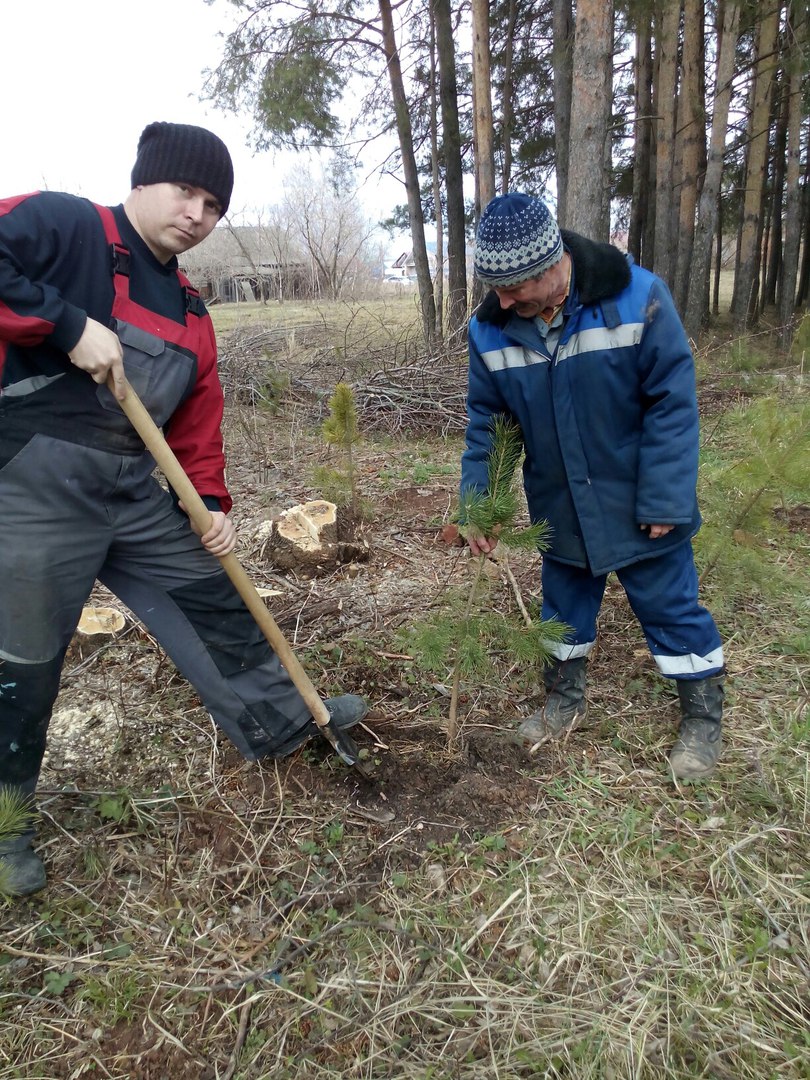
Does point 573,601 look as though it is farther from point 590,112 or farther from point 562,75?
point 562,75

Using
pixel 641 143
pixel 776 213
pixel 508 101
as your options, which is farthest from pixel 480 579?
pixel 776 213

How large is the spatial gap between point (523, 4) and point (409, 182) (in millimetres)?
3712

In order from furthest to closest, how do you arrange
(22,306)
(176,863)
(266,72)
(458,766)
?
1. (266,72)
2. (458,766)
3. (176,863)
4. (22,306)

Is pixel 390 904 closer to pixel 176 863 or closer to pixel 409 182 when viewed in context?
pixel 176 863

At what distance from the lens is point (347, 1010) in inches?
66.1

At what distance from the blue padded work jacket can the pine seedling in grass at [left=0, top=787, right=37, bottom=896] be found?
1.63 meters

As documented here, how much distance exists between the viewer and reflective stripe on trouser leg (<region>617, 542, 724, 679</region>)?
226cm

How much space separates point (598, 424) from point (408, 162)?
9.97 m

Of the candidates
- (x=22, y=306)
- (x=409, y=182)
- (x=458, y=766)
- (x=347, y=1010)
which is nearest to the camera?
(x=22, y=306)

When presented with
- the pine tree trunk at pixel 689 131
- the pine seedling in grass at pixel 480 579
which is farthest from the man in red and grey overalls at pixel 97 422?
the pine tree trunk at pixel 689 131

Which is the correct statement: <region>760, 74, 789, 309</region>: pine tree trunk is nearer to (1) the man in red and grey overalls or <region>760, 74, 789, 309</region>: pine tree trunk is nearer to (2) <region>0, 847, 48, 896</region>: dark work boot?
(1) the man in red and grey overalls

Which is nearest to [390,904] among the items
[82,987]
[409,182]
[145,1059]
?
[145,1059]

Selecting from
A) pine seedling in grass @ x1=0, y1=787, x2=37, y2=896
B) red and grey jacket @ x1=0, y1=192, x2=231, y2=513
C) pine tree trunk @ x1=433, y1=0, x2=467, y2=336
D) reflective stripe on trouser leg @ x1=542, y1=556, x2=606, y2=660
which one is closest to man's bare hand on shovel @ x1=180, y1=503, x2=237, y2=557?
red and grey jacket @ x1=0, y1=192, x2=231, y2=513

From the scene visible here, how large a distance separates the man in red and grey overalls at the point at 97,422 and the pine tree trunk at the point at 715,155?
34.3 ft
